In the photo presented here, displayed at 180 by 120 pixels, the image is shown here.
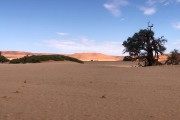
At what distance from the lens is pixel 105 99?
1054 centimetres

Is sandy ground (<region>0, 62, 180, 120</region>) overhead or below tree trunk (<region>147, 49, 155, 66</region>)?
below

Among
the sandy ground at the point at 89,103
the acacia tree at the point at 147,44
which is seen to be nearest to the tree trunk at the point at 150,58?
the acacia tree at the point at 147,44

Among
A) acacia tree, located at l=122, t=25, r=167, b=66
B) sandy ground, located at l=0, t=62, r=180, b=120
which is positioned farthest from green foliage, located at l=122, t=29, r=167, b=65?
sandy ground, located at l=0, t=62, r=180, b=120

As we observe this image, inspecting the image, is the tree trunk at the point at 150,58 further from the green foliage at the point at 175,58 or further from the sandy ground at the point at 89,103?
the sandy ground at the point at 89,103

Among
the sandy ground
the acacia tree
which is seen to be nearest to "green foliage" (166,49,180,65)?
the acacia tree

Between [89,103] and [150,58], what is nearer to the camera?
[89,103]

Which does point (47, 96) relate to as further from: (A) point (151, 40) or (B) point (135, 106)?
(A) point (151, 40)

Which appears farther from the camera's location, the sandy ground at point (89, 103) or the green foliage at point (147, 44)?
the green foliage at point (147, 44)

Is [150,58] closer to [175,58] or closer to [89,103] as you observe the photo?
[175,58]

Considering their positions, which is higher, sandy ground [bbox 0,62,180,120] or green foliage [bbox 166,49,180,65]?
green foliage [bbox 166,49,180,65]

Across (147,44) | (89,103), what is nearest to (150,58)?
(147,44)

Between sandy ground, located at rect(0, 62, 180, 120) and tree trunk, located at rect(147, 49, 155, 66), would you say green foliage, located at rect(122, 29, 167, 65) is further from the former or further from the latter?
sandy ground, located at rect(0, 62, 180, 120)

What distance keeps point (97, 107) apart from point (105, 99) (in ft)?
4.70

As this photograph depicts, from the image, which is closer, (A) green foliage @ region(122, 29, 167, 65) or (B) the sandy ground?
(B) the sandy ground
